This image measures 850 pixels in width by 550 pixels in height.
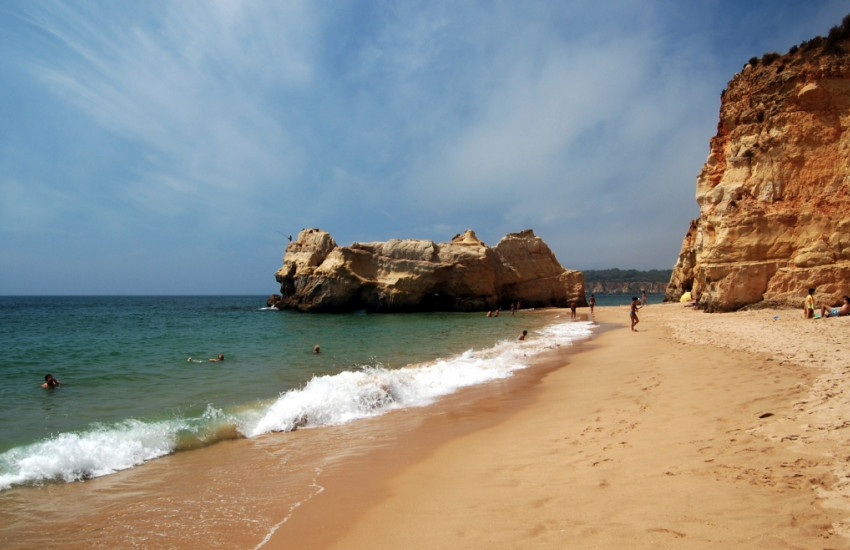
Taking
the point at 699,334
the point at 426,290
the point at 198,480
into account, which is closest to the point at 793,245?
the point at 699,334

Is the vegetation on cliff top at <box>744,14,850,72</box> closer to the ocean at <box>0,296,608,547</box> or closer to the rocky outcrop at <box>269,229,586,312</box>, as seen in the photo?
the ocean at <box>0,296,608,547</box>

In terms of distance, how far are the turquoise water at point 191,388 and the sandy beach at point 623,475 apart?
2437 millimetres

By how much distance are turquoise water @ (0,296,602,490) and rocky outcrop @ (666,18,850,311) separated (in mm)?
8078

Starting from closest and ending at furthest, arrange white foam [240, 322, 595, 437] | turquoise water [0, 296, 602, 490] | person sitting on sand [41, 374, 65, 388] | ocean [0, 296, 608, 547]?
1. ocean [0, 296, 608, 547]
2. turquoise water [0, 296, 602, 490]
3. white foam [240, 322, 595, 437]
4. person sitting on sand [41, 374, 65, 388]

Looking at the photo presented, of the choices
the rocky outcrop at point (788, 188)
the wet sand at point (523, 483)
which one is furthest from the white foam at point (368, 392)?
the rocky outcrop at point (788, 188)

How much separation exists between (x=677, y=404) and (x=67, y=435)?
8765 mm

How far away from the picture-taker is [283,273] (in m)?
44.5

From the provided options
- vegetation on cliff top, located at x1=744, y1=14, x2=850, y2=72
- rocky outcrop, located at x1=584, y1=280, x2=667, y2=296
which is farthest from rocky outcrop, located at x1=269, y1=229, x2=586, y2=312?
rocky outcrop, located at x1=584, y1=280, x2=667, y2=296

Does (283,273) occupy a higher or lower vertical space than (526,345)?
higher

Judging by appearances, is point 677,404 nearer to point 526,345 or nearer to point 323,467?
point 323,467

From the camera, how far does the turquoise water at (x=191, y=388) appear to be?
6043mm

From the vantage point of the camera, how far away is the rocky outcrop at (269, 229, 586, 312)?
40688mm

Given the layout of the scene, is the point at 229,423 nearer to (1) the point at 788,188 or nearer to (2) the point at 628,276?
(1) the point at 788,188

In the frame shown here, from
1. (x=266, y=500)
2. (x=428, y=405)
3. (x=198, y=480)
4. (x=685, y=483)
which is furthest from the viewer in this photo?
(x=428, y=405)
